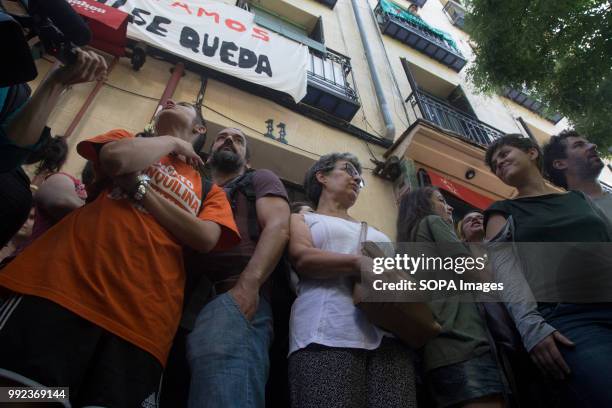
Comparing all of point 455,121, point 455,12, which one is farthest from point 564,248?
point 455,12

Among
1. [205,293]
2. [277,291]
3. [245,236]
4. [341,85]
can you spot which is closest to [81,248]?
[205,293]

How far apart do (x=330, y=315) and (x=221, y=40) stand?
417 centimetres

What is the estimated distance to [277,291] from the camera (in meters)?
1.77

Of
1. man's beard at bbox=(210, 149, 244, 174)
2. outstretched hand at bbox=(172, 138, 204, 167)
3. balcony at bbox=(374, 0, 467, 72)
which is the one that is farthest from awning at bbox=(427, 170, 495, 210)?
balcony at bbox=(374, 0, 467, 72)

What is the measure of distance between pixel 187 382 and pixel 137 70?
3.73m

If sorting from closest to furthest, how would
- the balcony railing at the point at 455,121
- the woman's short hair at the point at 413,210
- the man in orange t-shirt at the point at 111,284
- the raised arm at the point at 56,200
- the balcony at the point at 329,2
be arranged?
1. the man in orange t-shirt at the point at 111,284
2. the raised arm at the point at 56,200
3. the woman's short hair at the point at 413,210
4. the balcony railing at the point at 455,121
5. the balcony at the point at 329,2

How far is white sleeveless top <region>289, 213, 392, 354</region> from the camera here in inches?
50.4

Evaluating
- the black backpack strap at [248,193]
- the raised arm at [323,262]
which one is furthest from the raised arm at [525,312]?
the black backpack strap at [248,193]

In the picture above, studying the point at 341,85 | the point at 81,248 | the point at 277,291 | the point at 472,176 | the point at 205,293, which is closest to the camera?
the point at 81,248

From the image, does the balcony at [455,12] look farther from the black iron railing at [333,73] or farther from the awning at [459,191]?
the awning at [459,191]

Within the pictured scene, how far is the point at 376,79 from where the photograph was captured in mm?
6348

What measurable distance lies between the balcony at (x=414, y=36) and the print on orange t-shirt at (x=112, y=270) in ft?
28.9

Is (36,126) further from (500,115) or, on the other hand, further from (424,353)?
(500,115)

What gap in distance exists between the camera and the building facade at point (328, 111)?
358 cm
